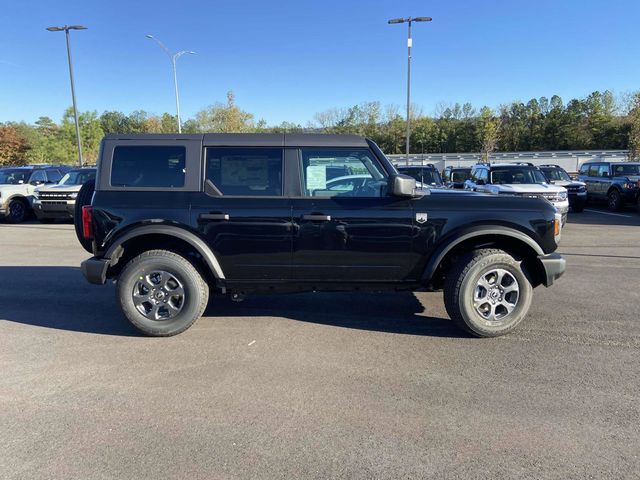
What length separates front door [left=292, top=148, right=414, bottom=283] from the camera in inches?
167

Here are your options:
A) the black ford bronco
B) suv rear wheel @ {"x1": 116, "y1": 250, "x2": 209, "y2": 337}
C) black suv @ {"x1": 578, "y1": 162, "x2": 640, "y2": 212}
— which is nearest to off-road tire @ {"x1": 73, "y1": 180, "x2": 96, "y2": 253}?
the black ford bronco

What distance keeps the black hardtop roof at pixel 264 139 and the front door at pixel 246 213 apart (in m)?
0.06

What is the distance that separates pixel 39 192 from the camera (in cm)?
1347

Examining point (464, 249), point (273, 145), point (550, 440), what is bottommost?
point (550, 440)

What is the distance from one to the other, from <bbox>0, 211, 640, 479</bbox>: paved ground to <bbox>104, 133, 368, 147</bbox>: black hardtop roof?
1.90 m

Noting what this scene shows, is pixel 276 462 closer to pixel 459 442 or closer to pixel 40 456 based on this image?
pixel 459 442

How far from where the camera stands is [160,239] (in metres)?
4.50

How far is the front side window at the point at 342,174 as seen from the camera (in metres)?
4.35

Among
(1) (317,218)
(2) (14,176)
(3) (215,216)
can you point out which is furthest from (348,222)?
(2) (14,176)

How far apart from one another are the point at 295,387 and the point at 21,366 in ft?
7.97

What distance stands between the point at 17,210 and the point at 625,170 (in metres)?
21.3

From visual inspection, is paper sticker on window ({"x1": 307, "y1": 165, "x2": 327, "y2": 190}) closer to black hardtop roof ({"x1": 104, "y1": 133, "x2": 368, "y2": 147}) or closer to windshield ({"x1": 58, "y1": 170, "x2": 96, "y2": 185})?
black hardtop roof ({"x1": 104, "y1": 133, "x2": 368, "y2": 147})

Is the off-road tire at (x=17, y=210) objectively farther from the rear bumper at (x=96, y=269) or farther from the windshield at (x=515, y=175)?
the windshield at (x=515, y=175)

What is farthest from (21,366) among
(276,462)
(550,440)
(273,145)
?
(550,440)
